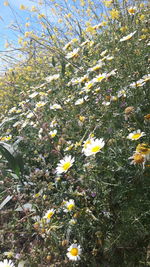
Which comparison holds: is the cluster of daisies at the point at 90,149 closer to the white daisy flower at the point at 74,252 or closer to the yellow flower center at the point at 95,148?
the yellow flower center at the point at 95,148

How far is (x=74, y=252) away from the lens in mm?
1397

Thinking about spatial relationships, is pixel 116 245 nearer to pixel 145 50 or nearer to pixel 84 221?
pixel 84 221

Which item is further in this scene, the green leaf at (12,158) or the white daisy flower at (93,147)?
the green leaf at (12,158)

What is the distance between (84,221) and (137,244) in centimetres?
26

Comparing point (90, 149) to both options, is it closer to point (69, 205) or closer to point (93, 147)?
point (93, 147)

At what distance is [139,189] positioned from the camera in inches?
54.6

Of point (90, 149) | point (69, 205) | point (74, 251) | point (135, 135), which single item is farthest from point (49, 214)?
point (135, 135)

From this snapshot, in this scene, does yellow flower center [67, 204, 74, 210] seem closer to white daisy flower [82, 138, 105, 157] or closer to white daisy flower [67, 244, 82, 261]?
white daisy flower [67, 244, 82, 261]

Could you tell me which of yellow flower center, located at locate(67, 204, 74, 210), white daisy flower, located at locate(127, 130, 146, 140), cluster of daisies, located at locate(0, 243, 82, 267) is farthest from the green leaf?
white daisy flower, located at locate(127, 130, 146, 140)

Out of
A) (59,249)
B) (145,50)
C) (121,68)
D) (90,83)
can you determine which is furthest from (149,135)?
(145,50)

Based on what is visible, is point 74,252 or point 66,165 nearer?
point 74,252

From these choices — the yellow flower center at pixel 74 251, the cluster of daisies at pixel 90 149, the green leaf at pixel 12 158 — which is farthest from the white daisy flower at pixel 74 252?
the green leaf at pixel 12 158

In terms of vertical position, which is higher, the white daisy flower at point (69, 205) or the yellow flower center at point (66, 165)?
the yellow flower center at point (66, 165)

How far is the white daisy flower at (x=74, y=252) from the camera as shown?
4.48ft
